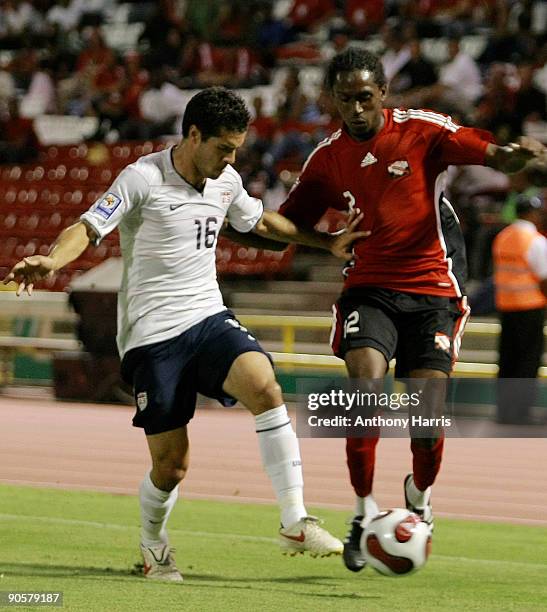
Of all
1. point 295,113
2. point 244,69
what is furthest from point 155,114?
point 295,113

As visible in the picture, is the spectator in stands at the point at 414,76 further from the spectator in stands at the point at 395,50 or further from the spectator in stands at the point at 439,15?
the spectator in stands at the point at 439,15

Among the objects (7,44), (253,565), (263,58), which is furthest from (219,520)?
(7,44)

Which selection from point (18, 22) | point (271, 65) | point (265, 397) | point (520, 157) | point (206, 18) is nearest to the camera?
point (265, 397)

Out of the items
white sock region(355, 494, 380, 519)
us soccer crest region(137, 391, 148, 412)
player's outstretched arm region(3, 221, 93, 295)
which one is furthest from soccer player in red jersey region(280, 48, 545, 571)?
player's outstretched arm region(3, 221, 93, 295)

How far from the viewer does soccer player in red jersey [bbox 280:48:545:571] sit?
6754mm

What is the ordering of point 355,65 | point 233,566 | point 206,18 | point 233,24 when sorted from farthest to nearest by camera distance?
1. point 206,18
2. point 233,24
3. point 233,566
4. point 355,65

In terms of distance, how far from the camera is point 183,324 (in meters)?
6.42

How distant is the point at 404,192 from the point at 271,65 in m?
17.0

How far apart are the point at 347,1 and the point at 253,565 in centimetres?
1773

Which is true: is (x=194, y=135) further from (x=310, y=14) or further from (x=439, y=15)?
(x=310, y=14)

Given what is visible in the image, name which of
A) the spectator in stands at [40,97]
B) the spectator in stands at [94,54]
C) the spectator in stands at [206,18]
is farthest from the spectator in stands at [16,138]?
the spectator in stands at [206,18]

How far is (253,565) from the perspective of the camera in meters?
7.03

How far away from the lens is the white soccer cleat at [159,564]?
6484mm

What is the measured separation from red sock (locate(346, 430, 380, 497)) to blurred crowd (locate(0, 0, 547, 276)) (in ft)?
30.8
